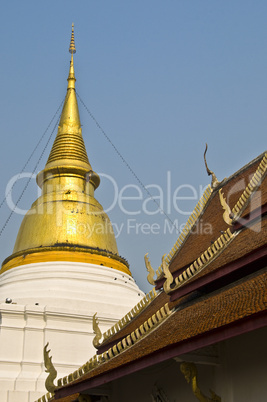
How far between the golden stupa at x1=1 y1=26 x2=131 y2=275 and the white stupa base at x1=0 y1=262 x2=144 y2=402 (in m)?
0.46

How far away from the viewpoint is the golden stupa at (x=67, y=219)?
17.3 m

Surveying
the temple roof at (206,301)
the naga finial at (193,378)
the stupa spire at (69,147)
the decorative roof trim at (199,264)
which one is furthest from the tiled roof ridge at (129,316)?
the stupa spire at (69,147)

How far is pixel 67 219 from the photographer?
17.7 m

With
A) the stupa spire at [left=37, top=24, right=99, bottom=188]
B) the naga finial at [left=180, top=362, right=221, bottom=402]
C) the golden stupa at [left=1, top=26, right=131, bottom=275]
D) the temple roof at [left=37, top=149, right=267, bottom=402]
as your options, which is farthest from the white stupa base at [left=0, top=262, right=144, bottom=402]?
the naga finial at [left=180, top=362, right=221, bottom=402]

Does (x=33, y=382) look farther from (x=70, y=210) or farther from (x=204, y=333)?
(x=204, y=333)

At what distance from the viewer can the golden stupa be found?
17.3 metres

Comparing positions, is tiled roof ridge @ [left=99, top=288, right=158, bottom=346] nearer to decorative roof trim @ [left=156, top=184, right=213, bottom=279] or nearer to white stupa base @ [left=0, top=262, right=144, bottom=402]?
decorative roof trim @ [left=156, top=184, right=213, bottom=279]

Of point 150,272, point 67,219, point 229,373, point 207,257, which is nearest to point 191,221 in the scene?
point 150,272

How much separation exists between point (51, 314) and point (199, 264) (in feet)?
25.3

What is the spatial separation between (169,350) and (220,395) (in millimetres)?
860

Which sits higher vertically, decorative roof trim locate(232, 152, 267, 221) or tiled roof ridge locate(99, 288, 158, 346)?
decorative roof trim locate(232, 152, 267, 221)

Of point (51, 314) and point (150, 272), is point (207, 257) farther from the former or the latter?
point (51, 314)

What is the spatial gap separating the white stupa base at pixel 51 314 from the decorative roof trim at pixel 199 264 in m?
6.90

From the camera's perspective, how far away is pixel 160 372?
7.96 metres
